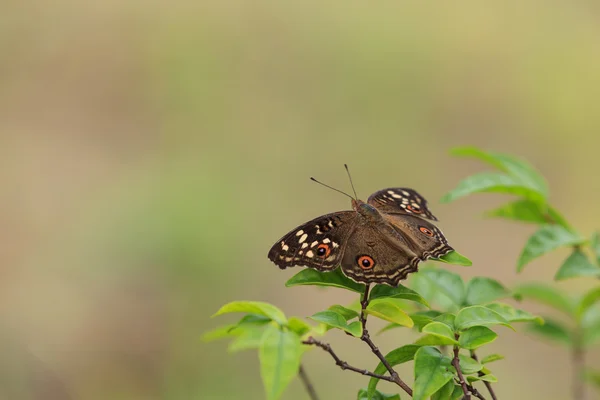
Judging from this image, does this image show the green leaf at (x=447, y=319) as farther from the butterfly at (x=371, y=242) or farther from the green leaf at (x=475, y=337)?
the butterfly at (x=371, y=242)

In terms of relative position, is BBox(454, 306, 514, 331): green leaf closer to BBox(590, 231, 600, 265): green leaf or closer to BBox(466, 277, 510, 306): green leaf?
BBox(466, 277, 510, 306): green leaf

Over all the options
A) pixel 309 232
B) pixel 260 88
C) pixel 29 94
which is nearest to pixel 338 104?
pixel 260 88

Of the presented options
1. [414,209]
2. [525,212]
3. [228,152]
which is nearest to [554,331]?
[525,212]

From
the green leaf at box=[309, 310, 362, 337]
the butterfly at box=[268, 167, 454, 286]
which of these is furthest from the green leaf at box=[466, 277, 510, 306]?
the green leaf at box=[309, 310, 362, 337]

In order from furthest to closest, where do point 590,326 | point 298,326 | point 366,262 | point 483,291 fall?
point 590,326 < point 483,291 < point 366,262 < point 298,326

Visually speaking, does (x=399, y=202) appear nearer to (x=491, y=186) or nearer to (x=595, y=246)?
(x=491, y=186)

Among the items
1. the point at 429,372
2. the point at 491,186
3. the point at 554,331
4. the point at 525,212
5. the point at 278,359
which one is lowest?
the point at 554,331

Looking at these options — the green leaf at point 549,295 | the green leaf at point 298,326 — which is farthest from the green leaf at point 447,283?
the green leaf at point 298,326

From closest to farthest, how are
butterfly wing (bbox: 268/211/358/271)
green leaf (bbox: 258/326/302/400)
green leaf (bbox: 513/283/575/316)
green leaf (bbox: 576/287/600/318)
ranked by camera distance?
green leaf (bbox: 258/326/302/400)
butterfly wing (bbox: 268/211/358/271)
green leaf (bbox: 576/287/600/318)
green leaf (bbox: 513/283/575/316)
